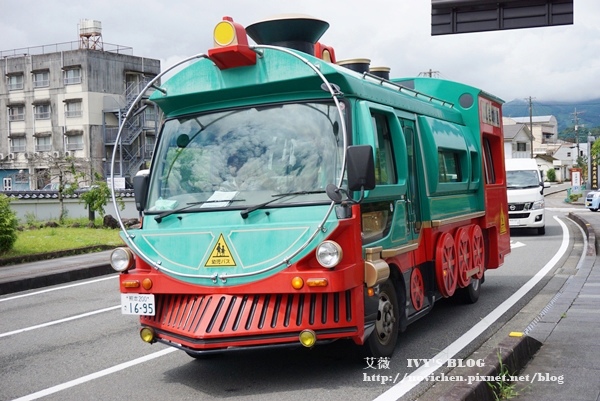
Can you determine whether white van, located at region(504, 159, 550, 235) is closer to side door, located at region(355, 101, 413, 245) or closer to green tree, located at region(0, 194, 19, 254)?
green tree, located at region(0, 194, 19, 254)

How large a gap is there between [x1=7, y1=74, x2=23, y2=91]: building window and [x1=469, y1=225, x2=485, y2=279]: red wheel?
56.4 metres

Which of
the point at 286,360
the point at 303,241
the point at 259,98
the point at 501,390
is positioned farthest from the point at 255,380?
the point at 259,98

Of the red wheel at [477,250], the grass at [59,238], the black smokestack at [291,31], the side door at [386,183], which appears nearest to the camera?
the side door at [386,183]

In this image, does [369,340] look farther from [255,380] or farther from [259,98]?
[259,98]

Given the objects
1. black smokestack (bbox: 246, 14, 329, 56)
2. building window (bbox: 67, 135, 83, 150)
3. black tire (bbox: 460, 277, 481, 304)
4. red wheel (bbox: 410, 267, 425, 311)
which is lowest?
black tire (bbox: 460, 277, 481, 304)

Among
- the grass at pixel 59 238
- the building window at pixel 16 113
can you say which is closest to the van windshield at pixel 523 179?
the grass at pixel 59 238

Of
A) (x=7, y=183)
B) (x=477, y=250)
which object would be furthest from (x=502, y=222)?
(x=7, y=183)

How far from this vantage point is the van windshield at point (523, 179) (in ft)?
75.0

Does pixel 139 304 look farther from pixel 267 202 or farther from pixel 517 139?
pixel 517 139

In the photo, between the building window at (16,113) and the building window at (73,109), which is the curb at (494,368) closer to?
the building window at (73,109)

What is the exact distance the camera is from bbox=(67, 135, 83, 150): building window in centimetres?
5709

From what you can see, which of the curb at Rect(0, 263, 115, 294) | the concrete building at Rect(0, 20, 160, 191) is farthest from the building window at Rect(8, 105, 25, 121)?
Answer: the curb at Rect(0, 263, 115, 294)

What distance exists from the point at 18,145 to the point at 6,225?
47705mm

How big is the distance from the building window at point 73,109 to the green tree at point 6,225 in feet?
137
